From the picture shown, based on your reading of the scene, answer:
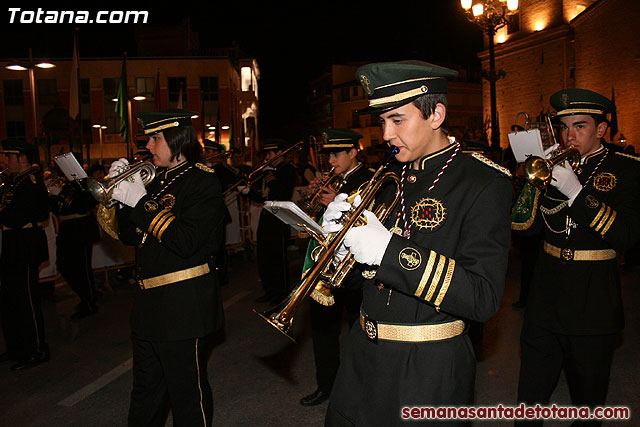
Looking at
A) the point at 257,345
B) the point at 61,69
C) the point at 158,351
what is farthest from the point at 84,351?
the point at 61,69

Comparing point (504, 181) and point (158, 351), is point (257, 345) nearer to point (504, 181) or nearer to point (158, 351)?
point (158, 351)

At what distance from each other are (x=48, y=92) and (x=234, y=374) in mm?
43191

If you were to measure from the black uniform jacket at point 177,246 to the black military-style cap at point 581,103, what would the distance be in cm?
244

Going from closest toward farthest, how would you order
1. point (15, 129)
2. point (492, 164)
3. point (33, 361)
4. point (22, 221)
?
point (492, 164) < point (22, 221) < point (33, 361) < point (15, 129)

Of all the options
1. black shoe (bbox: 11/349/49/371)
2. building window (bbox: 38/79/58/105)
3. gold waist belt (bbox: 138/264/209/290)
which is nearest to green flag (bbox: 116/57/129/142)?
black shoe (bbox: 11/349/49/371)

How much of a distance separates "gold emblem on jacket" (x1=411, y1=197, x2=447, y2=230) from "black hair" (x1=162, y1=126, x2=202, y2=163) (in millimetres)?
2009

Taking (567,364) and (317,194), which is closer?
(567,364)

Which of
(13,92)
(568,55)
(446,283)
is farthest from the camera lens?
(13,92)

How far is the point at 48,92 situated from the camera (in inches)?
1642

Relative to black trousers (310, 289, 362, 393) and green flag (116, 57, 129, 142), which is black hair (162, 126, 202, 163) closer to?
black trousers (310, 289, 362, 393)

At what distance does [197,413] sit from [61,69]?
44669mm

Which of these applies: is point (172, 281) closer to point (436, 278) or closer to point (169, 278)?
point (169, 278)

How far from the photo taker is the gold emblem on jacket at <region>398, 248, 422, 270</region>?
2.06 m

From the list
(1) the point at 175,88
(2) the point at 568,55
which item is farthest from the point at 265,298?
(1) the point at 175,88
